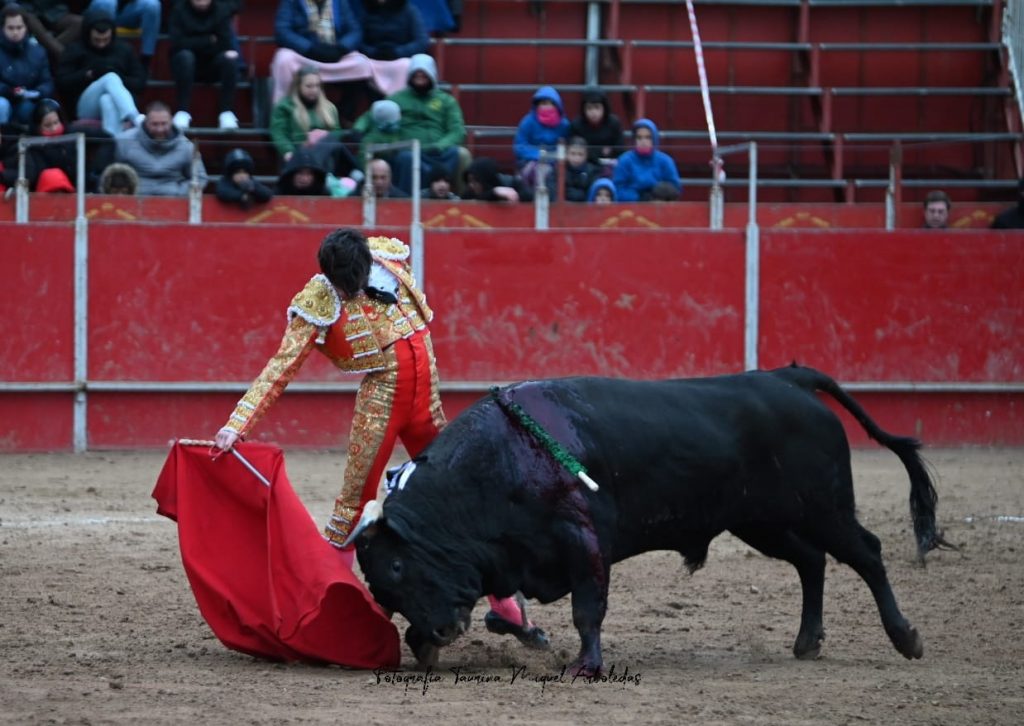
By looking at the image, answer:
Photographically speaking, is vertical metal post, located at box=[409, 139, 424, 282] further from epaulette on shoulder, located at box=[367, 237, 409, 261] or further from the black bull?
the black bull

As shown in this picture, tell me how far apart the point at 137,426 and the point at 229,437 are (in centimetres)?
538

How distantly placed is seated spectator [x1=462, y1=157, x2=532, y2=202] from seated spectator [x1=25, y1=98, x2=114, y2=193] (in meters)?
2.25

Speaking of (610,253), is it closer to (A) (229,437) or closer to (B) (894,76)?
(B) (894,76)

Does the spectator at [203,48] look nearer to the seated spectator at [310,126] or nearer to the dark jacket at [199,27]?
the dark jacket at [199,27]

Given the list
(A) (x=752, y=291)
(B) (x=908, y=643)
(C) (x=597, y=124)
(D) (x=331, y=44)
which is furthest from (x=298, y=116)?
(B) (x=908, y=643)

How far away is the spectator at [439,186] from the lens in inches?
423

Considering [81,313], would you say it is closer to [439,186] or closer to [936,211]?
[439,186]

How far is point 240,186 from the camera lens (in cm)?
1055

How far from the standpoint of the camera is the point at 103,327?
10.3m

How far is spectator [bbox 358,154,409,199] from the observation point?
10484 mm

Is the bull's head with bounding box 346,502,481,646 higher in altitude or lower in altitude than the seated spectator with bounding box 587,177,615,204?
lower

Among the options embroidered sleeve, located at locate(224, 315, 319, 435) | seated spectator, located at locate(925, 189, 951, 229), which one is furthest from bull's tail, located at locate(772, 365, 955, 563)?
seated spectator, located at locate(925, 189, 951, 229)

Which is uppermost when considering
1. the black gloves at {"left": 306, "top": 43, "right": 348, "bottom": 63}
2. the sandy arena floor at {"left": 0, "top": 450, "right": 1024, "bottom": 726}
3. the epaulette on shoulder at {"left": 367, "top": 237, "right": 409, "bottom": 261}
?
the black gloves at {"left": 306, "top": 43, "right": 348, "bottom": 63}

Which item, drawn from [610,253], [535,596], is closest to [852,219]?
[610,253]
